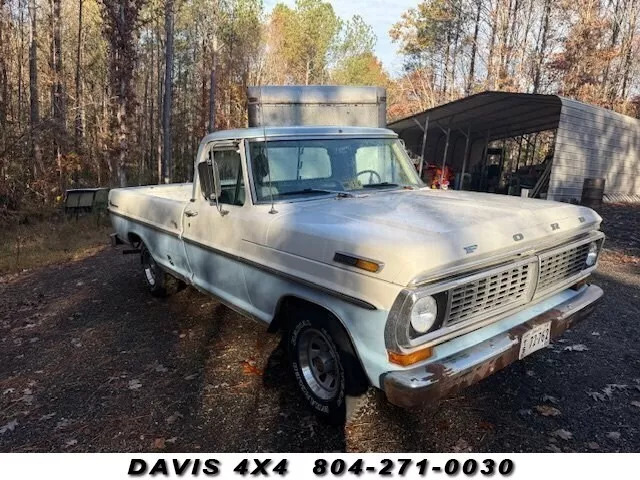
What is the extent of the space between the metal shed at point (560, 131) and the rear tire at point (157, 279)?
8.35 meters

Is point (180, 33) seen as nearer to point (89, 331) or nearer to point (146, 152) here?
point (146, 152)

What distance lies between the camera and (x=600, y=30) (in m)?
24.4

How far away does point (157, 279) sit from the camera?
5758 millimetres

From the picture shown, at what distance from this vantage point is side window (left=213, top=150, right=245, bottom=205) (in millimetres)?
3810

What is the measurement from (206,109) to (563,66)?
73.4 feet

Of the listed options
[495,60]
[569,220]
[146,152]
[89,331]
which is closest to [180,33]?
[146,152]

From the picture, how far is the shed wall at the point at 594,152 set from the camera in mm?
13695

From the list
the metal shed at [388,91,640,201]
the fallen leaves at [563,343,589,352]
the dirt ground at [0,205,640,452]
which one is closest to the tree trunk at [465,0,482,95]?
the metal shed at [388,91,640,201]

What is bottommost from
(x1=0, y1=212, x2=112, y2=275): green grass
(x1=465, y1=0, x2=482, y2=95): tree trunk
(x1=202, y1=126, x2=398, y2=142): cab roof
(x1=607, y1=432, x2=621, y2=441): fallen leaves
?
(x1=0, y1=212, x2=112, y2=275): green grass

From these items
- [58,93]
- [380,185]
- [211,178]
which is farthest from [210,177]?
[58,93]

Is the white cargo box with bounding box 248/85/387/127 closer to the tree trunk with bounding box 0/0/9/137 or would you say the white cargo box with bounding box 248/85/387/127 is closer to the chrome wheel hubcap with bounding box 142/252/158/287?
the chrome wheel hubcap with bounding box 142/252/158/287

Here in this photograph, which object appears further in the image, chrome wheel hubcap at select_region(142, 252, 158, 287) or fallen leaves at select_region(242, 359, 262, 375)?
chrome wheel hubcap at select_region(142, 252, 158, 287)

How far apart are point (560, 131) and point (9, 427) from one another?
47.4 ft

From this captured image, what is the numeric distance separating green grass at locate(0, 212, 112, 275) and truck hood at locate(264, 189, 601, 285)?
7.33 m
